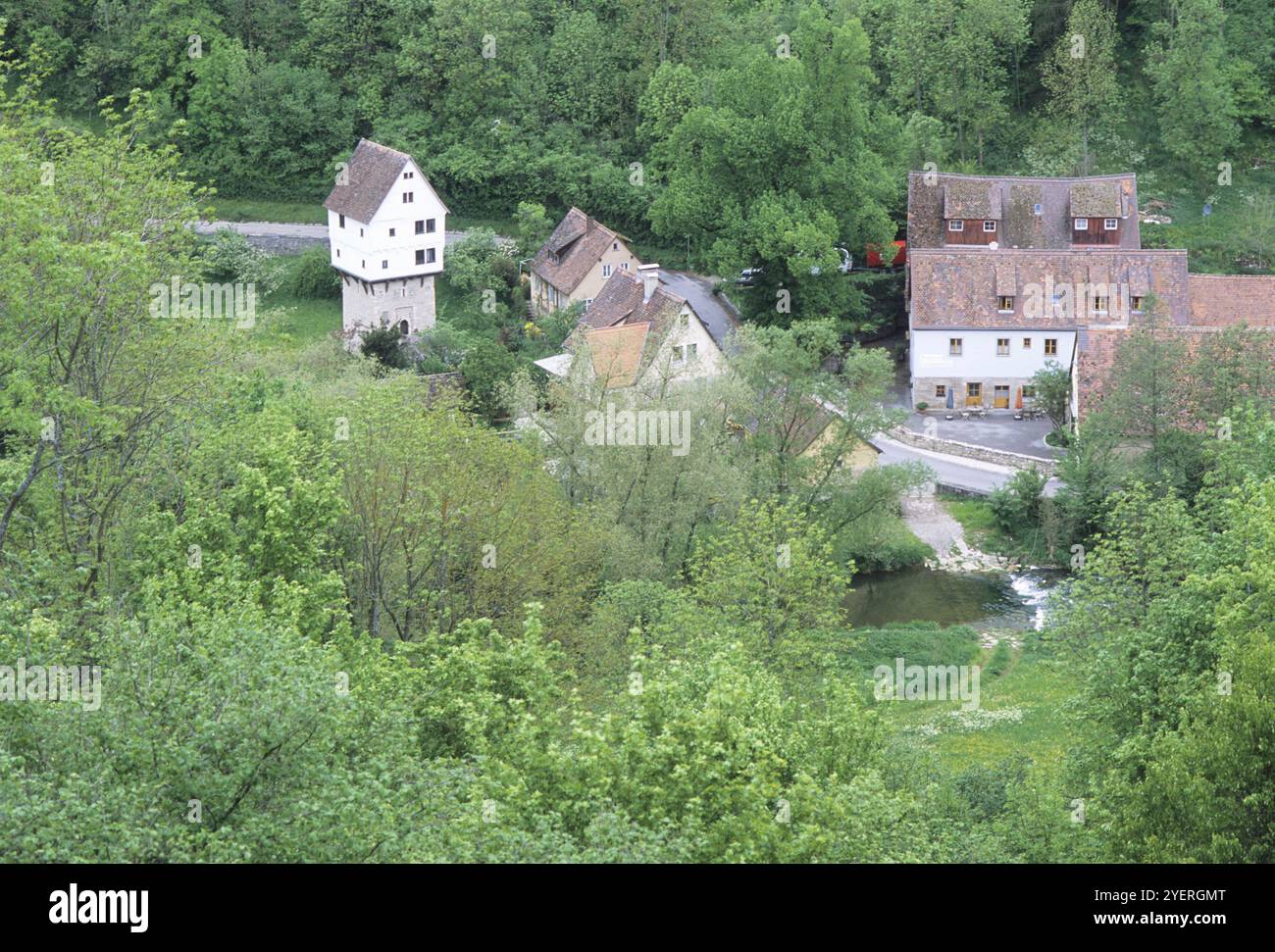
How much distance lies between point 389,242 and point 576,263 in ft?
23.4

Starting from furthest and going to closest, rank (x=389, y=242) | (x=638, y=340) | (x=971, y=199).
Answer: (x=389, y=242) → (x=971, y=199) → (x=638, y=340)

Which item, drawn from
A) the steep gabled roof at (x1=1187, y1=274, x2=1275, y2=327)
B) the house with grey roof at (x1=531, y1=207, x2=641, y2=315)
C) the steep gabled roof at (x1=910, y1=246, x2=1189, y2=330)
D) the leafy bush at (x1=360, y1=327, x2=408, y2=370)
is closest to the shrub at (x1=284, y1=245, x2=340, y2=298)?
the house with grey roof at (x1=531, y1=207, x2=641, y2=315)

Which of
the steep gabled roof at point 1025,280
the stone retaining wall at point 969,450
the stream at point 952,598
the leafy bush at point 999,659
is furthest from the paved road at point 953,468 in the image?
the leafy bush at point 999,659

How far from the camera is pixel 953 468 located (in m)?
58.3

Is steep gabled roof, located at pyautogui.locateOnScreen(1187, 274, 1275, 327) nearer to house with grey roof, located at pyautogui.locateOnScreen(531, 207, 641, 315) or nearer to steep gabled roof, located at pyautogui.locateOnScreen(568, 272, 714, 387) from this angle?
steep gabled roof, located at pyautogui.locateOnScreen(568, 272, 714, 387)

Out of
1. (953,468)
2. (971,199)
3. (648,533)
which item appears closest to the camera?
(648,533)

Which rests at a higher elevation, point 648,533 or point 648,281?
point 648,281

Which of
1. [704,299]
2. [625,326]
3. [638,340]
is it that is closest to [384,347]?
[625,326]

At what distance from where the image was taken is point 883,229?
66.2 meters

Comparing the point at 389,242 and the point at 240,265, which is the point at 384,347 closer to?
the point at 389,242

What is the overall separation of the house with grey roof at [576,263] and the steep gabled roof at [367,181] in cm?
470

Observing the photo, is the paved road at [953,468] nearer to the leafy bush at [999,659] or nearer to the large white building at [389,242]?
the leafy bush at [999,659]

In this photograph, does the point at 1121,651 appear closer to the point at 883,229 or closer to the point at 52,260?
the point at 52,260

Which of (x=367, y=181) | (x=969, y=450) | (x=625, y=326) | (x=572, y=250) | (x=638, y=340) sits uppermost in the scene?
(x=367, y=181)
